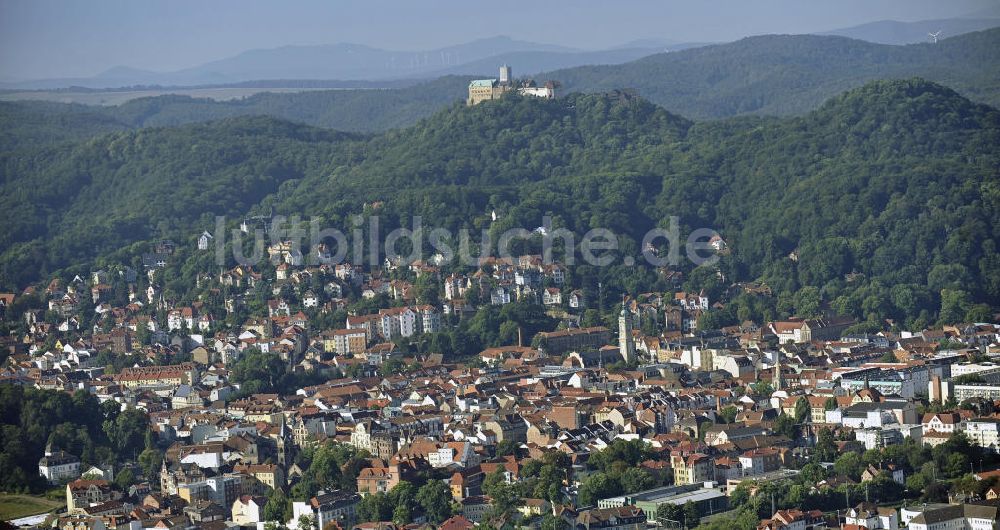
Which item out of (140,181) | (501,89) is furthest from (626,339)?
(140,181)

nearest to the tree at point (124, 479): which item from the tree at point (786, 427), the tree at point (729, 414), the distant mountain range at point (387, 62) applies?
the tree at point (729, 414)

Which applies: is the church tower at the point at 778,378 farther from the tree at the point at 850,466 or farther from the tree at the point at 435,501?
the tree at the point at 435,501

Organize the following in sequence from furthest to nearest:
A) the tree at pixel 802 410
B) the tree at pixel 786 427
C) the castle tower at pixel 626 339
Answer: the castle tower at pixel 626 339 < the tree at pixel 802 410 < the tree at pixel 786 427

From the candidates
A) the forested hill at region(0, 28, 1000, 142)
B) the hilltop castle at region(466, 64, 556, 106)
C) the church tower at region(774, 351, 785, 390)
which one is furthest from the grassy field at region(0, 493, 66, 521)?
the forested hill at region(0, 28, 1000, 142)

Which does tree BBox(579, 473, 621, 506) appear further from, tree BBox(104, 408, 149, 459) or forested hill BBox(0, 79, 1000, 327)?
forested hill BBox(0, 79, 1000, 327)

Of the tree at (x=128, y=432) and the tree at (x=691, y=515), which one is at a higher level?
the tree at (x=691, y=515)

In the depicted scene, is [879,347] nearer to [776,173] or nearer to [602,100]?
[776,173]

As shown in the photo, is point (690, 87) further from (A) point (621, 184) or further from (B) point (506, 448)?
(B) point (506, 448)
